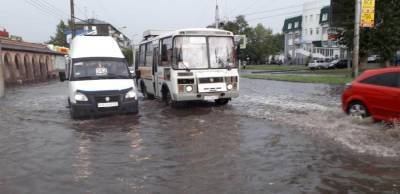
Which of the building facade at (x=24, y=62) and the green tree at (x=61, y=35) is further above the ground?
the green tree at (x=61, y=35)

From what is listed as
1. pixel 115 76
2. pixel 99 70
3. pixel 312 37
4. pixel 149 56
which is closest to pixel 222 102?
pixel 149 56

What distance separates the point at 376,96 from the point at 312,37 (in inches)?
3288

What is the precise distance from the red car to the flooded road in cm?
37

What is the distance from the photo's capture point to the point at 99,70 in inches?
574

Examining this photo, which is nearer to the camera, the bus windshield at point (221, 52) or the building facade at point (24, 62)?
the bus windshield at point (221, 52)

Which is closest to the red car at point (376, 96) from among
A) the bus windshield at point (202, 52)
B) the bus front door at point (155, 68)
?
the bus windshield at point (202, 52)

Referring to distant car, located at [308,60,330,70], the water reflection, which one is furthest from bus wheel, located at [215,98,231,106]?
distant car, located at [308,60,330,70]

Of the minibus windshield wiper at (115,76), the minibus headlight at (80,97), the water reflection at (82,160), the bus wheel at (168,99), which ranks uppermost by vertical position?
the minibus windshield wiper at (115,76)

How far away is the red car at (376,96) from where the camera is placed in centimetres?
1062

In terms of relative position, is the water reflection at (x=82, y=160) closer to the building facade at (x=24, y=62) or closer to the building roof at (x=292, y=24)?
the building facade at (x=24, y=62)

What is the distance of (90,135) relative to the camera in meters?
11.3

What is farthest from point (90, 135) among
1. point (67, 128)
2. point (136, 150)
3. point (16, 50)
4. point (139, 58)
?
point (16, 50)

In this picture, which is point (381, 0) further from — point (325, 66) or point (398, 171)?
point (398, 171)

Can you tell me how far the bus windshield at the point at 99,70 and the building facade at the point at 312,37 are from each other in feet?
230
